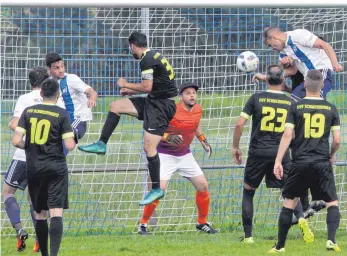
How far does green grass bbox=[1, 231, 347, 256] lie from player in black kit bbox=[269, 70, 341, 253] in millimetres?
579

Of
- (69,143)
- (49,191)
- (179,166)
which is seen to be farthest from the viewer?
(179,166)

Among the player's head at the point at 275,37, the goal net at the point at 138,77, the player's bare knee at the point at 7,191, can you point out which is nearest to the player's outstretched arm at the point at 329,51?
the player's head at the point at 275,37

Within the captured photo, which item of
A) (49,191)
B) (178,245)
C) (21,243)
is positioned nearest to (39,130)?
(49,191)

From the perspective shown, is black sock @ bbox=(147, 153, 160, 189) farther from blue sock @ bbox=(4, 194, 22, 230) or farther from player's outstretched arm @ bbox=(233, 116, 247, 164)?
blue sock @ bbox=(4, 194, 22, 230)

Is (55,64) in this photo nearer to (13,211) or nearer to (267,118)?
(13,211)

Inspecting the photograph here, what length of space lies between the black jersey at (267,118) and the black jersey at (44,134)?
7.82ft

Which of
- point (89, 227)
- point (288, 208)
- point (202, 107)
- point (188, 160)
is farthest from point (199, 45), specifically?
point (288, 208)

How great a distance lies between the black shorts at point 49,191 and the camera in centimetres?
1079

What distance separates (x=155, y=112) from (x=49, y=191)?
190cm

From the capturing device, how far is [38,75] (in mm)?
12117

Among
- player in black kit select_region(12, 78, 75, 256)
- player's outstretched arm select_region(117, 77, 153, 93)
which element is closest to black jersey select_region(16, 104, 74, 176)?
player in black kit select_region(12, 78, 75, 256)

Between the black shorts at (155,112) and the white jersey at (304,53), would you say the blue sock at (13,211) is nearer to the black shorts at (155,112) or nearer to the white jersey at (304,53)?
the black shorts at (155,112)

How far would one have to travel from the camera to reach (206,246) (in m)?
11.9

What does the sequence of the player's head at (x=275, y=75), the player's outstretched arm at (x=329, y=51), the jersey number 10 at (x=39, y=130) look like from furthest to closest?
the player's head at (x=275, y=75)
the player's outstretched arm at (x=329, y=51)
the jersey number 10 at (x=39, y=130)
